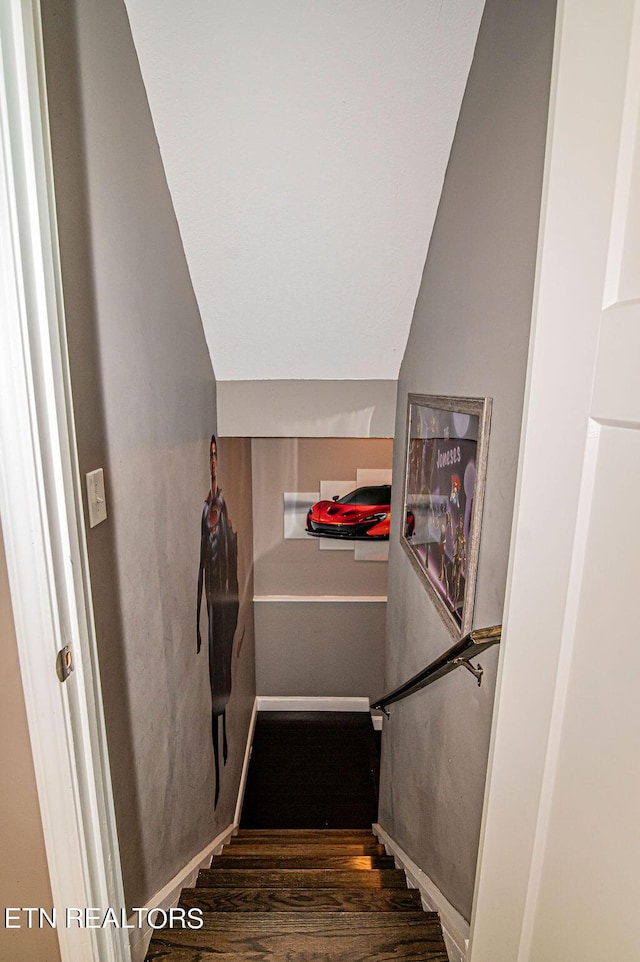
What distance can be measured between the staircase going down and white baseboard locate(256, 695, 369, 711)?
2336 mm

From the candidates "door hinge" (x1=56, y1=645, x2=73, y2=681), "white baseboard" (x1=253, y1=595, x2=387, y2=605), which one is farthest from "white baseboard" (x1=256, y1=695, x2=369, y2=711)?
"door hinge" (x1=56, y1=645, x2=73, y2=681)

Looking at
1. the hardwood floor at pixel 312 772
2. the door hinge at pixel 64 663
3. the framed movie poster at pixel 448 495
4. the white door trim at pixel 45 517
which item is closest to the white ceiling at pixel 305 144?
the framed movie poster at pixel 448 495

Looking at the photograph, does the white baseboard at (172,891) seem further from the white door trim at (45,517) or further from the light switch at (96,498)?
the light switch at (96,498)

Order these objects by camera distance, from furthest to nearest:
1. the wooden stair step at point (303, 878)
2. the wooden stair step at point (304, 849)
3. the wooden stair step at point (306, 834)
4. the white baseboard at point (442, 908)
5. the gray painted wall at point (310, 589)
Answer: the gray painted wall at point (310, 589) → the wooden stair step at point (306, 834) → the wooden stair step at point (304, 849) → the wooden stair step at point (303, 878) → the white baseboard at point (442, 908)

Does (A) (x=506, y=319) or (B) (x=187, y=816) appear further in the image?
(B) (x=187, y=816)

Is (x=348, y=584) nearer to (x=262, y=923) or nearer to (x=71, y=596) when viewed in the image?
(x=262, y=923)

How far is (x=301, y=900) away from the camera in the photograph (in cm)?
165

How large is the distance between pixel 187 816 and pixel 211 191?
7.89 ft

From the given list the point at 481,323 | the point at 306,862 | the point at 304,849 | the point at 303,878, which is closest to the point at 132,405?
the point at 481,323

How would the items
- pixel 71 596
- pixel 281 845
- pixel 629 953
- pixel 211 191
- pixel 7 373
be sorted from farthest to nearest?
pixel 281 845 < pixel 211 191 < pixel 71 596 < pixel 7 373 < pixel 629 953

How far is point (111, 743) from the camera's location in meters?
1.26

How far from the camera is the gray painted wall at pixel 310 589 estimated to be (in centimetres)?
416

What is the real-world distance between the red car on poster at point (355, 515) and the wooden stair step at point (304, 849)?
2.21m

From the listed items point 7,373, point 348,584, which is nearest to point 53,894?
point 7,373
